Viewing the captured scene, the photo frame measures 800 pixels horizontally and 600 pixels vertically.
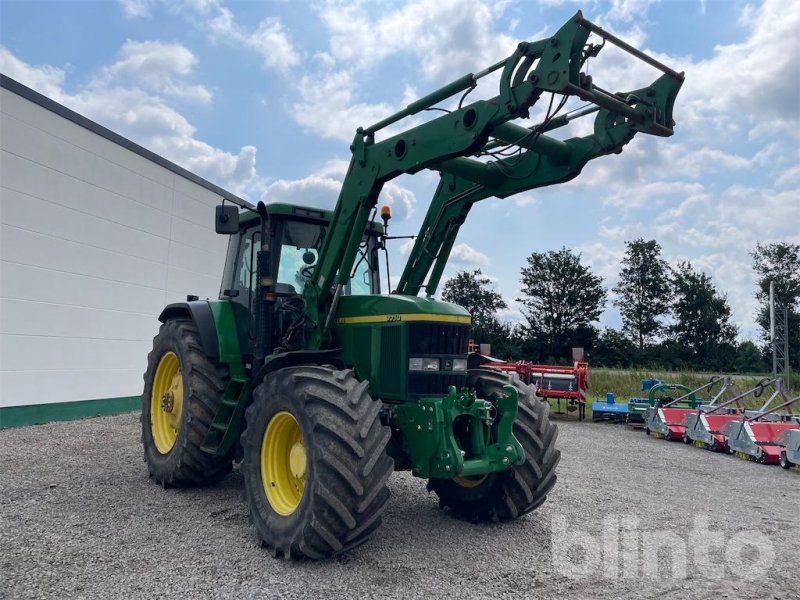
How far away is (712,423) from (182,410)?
8375mm

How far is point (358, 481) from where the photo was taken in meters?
3.92

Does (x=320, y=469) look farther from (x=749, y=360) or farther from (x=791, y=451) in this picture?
(x=749, y=360)

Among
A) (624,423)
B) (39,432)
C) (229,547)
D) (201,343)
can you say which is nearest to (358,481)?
(229,547)

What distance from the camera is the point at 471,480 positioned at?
5.16 m

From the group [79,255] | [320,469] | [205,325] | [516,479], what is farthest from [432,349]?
[79,255]

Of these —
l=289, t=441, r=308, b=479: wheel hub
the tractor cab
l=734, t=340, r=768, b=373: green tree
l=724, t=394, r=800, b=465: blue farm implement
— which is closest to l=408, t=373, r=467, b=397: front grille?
l=289, t=441, r=308, b=479: wheel hub

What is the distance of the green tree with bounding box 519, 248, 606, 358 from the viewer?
1852 inches

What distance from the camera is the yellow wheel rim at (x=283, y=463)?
14.7 feet

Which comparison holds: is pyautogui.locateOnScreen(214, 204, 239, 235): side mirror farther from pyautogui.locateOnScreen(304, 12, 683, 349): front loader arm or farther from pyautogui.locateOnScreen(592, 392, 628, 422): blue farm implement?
pyautogui.locateOnScreen(592, 392, 628, 422): blue farm implement

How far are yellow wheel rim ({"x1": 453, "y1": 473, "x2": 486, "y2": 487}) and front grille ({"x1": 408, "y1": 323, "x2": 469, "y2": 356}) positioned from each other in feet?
3.28

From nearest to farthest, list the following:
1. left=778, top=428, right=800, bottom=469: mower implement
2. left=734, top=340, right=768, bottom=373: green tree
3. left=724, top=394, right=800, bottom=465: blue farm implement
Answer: left=778, top=428, right=800, bottom=469: mower implement → left=724, top=394, right=800, bottom=465: blue farm implement → left=734, top=340, right=768, bottom=373: green tree

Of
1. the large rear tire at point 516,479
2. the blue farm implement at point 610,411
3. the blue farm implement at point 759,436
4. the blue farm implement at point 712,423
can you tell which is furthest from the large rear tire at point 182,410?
the blue farm implement at point 610,411

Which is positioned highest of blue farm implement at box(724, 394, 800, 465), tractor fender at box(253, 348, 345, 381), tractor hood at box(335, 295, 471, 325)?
tractor hood at box(335, 295, 471, 325)

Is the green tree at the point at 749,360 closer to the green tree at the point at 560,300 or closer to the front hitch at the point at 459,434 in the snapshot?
the green tree at the point at 560,300
